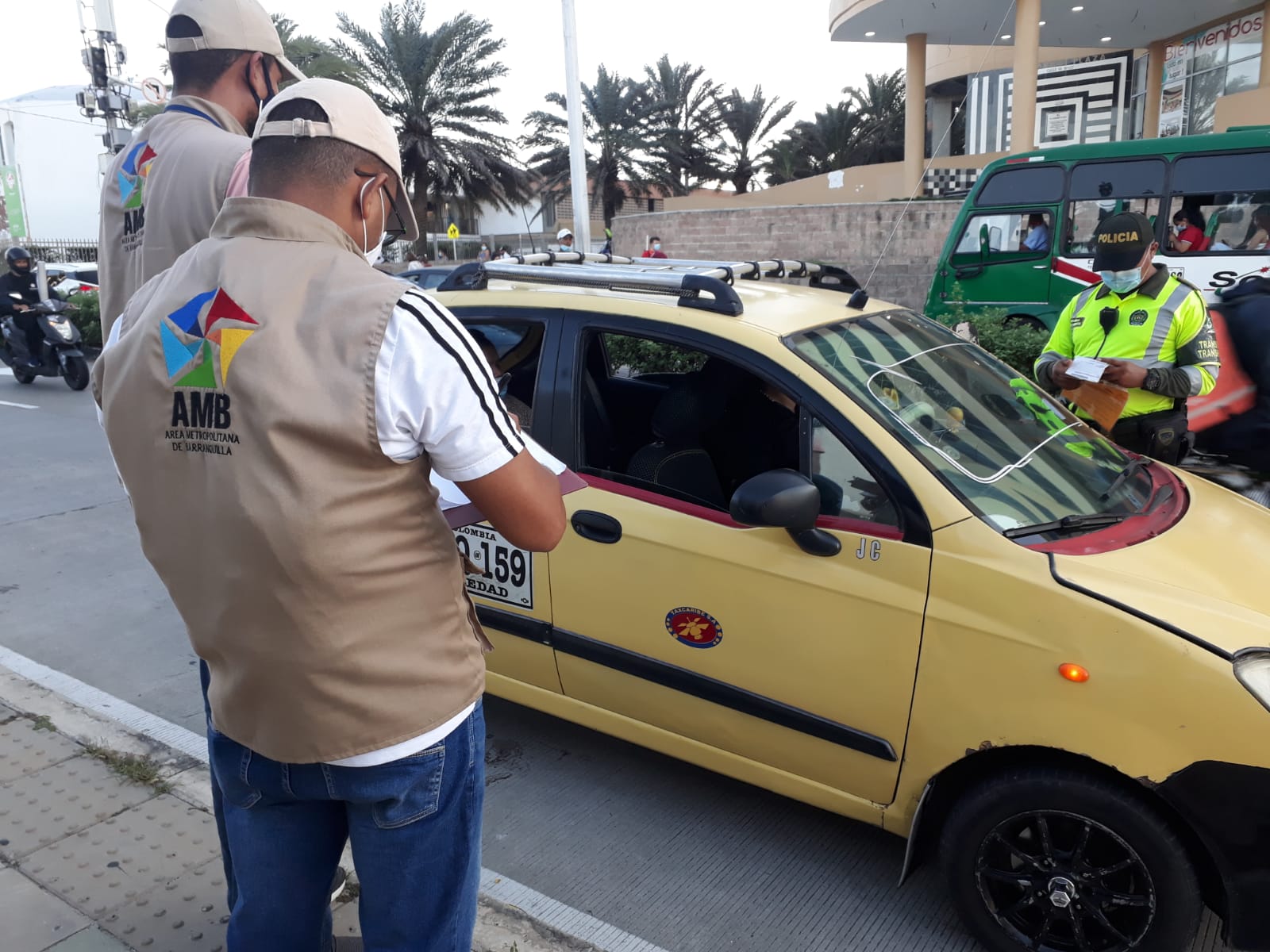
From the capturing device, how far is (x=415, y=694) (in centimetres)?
146

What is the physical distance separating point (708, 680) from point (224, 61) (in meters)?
2.05

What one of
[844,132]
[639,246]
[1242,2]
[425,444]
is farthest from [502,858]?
[844,132]

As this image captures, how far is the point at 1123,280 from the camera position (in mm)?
4199

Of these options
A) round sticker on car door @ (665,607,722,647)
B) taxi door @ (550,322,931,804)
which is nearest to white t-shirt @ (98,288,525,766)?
taxi door @ (550,322,931,804)

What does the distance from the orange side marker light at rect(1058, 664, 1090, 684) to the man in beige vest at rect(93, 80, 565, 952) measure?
141 cm

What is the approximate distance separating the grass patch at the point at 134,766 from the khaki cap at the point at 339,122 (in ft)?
7.86

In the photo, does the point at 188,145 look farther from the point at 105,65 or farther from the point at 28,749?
the point at 105,65

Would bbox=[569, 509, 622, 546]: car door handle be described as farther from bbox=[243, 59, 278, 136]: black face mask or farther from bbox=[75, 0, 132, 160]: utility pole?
bbox=[75, 0, 132, 160]: utility pole

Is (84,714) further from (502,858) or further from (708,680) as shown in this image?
(708,680)

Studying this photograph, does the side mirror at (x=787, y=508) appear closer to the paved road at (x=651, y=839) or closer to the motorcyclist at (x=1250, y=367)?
the paved road at (x=651, y=839)

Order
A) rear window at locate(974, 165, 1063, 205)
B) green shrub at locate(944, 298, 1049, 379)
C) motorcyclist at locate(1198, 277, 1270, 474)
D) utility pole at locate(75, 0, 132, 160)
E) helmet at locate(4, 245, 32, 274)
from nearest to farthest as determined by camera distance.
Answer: motorcyclist at locate(1198, 277, 1270, 474), green shrub at locate(944, 298, 1049, 379), rear window at locate(974, 165, 1063, 205), helmet at locate(4, 245, 32, 274), utility pole at locate(75, 0, 132, 160)

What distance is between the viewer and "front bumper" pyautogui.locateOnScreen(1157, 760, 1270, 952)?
2.09 metres

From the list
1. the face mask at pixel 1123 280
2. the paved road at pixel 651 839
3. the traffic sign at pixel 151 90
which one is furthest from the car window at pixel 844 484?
the traffic sign at pixel 151 90

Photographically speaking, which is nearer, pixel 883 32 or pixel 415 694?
pixel 415 694
